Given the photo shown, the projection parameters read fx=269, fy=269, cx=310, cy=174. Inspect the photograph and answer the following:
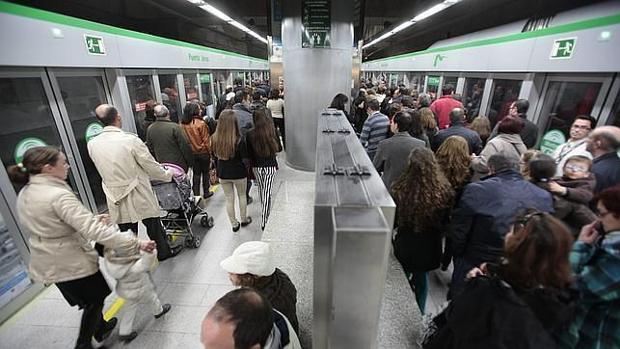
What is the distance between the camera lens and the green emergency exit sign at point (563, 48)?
3545mm

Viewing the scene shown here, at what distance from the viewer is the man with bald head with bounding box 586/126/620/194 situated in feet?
7.82

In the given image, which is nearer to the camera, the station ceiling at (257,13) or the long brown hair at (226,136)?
the long brown hair at (226,136)

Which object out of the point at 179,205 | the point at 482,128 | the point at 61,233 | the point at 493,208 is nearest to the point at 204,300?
the point at 179,205

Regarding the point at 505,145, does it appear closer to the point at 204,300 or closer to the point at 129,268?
the point at 204,300

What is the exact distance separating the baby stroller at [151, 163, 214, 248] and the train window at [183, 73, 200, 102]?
4.34 metres

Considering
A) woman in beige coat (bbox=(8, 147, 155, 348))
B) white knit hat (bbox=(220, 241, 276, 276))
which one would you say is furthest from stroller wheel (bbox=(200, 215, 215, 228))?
white knit hat (bbox=(220, 241, 276, 276))

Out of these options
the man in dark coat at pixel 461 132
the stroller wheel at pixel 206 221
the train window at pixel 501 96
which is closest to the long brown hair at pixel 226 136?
the stroller wheel at pixel 206 221

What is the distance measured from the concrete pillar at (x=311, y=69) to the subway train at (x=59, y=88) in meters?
2.72

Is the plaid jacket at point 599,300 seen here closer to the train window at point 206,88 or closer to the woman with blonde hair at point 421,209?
the woman with blonde hair at point 421,209

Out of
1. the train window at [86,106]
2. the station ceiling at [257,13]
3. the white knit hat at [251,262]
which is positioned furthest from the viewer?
the station ceiling at [257,13]

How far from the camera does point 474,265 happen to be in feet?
7.12

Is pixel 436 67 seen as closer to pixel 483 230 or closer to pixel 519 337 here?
pixel 483 230

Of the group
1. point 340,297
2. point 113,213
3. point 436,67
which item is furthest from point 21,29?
point 436,67

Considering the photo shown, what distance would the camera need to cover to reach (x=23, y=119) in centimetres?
368
